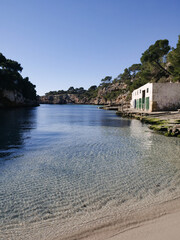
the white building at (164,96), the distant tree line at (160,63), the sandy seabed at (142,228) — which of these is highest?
the distant tree line at (160,63)

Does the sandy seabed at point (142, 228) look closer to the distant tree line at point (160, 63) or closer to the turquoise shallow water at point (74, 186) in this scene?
the turquoise shallow water at point (74, 186)

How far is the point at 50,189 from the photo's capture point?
4934 millimetres

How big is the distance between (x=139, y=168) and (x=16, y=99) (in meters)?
67.0

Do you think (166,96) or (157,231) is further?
(166,96)

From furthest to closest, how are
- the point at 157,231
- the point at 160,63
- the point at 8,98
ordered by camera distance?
the point at 8,98 < the point at 160,63 < the point at 157,231

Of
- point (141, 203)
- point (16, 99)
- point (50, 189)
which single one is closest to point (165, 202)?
point (141, 203)

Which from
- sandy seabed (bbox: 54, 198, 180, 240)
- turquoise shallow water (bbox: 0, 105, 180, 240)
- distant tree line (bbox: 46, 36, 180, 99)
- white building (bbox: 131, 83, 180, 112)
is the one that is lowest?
turquoise shallow water (bbox: 0, 105, 180, 240)

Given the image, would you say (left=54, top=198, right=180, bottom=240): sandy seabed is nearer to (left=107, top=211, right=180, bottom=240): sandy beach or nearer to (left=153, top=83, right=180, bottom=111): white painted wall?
(left=107, top=211, right=180, bottom=240): sandy beach

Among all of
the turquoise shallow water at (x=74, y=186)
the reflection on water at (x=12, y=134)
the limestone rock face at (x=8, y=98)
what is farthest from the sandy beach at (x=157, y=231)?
the limestone rock face at (x=8, y=98)

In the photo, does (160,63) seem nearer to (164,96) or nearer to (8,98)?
(164,96)

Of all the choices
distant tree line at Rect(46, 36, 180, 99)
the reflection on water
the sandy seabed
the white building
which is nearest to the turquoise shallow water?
the sandy seabed

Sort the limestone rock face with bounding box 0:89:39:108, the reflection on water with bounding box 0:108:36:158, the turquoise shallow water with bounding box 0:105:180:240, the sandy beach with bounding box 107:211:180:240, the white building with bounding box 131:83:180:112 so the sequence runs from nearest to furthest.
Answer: the sandy beach with bounding box 107:211:180:240
the turquoise shallow water with bounding box 0:105:180:240
the reflection on water with bounding box 0:108:36:158
the white building with bounding box 131:83:180:112
the limestone rock face with bounding box 0:89:39:108

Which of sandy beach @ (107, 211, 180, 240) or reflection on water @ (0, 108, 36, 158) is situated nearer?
sandy beach @ (107, 211, 180, 240)

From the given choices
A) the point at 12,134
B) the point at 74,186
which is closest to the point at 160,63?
the point at 12,134
